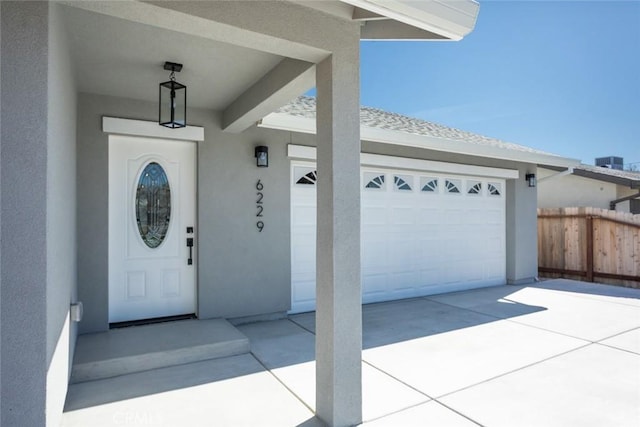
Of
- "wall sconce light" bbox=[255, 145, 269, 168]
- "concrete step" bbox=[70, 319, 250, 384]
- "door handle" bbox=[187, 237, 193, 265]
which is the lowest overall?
"concrete step" bbox=[70, 319, 250, 384]

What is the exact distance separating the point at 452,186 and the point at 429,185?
27.6 inches

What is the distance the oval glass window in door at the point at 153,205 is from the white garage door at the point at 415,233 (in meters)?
1.95

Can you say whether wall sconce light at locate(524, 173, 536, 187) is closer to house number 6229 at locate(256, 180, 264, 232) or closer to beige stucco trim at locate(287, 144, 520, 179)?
beige stucco trim at locate(287, 144, 520, 179)

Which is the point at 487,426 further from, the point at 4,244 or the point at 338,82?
the point at 4,244

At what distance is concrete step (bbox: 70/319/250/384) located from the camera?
3.74 meters

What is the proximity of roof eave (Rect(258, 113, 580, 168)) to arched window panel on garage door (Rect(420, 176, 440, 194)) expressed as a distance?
2.45 feet

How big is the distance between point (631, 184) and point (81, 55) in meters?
16.3

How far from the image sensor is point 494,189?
28.8 feet

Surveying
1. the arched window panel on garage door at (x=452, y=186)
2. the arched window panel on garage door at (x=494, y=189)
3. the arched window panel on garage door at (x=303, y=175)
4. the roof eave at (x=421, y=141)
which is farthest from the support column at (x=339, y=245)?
the arched window panel on garage door at (x=494, y=189)

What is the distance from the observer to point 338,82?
290 centimetres

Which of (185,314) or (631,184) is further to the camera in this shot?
(631,184)

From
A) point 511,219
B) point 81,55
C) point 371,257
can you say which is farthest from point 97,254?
point 511,219

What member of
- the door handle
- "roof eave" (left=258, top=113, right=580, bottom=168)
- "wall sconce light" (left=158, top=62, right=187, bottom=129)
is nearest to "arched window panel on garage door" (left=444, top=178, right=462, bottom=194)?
"roof eave" (left=258, top=113, right=580, bottom=168)

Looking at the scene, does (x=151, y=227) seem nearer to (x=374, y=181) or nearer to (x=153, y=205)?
(x=153, y=205)
